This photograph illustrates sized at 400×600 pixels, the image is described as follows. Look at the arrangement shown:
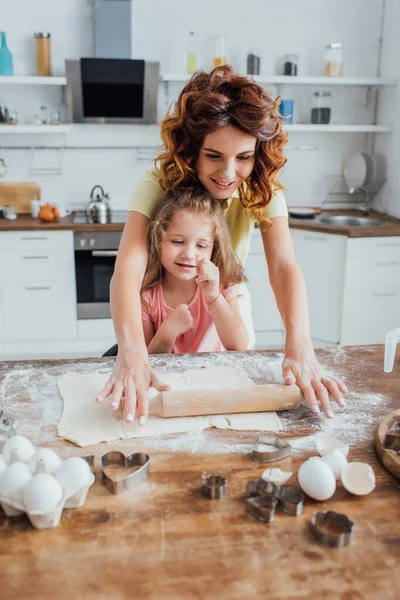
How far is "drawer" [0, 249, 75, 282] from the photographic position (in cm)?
319

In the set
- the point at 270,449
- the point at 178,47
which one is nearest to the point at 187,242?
the point at 270,449

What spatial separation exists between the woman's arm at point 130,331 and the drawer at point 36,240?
170 cm

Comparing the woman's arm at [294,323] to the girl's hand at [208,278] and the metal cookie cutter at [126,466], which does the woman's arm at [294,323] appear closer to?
the girl's hand at [208,278]

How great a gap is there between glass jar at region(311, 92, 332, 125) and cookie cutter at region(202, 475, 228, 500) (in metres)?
3.13

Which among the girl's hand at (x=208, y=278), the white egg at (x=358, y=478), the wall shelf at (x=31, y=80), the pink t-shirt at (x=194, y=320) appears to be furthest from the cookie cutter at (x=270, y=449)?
the wall shelf at (x=31, y=80)

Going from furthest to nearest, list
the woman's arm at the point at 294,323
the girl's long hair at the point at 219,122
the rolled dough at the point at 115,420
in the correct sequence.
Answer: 1. the girl's long hair at the point at 219,122
2. the woman's arm at the point at 294,323
3. the rolled dough at the point at 115,420

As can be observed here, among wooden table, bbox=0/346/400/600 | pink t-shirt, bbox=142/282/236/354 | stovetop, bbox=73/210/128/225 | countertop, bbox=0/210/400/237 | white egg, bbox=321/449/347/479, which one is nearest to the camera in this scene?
wooden table, bbox=0/346/400/600

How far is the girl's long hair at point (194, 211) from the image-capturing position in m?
1.54

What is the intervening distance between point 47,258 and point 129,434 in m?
2.26

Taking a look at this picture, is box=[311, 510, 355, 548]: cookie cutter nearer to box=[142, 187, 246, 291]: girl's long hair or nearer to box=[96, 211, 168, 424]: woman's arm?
box=[96, 211, 168, 424]: woman's arm

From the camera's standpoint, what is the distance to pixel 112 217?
349cm

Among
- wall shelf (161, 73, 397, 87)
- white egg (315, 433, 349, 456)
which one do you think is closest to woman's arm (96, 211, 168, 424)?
white egg (315, 433, 349, 456)

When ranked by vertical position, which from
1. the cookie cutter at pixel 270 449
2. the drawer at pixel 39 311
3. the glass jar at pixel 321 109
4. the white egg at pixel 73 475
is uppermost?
the glass jar at pixel 321 109

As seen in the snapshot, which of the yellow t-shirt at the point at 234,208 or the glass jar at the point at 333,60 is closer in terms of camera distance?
the yellow t-shirt at the point at 234,208
